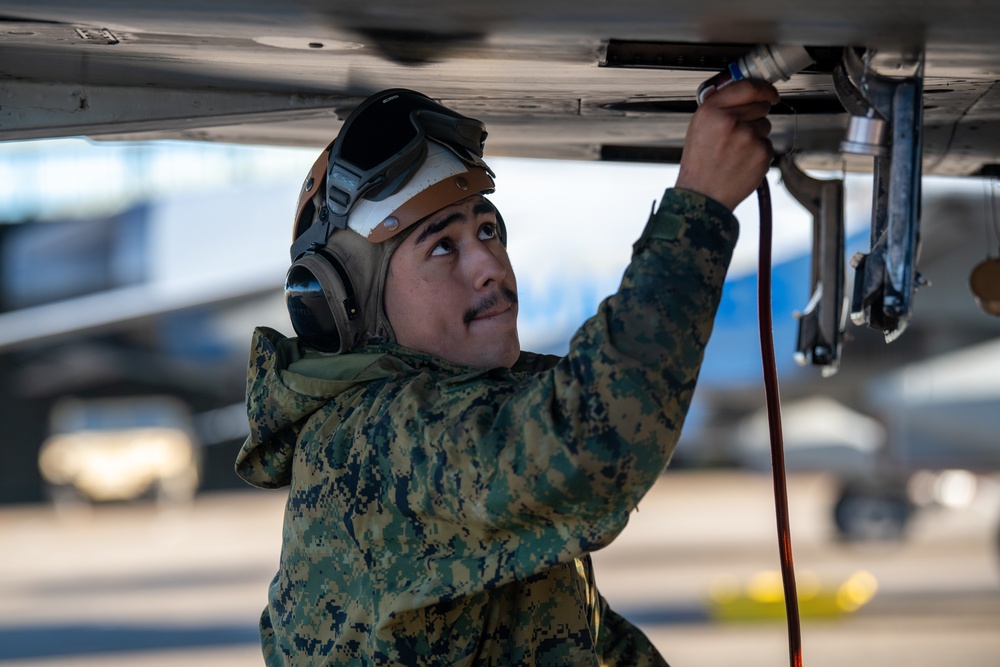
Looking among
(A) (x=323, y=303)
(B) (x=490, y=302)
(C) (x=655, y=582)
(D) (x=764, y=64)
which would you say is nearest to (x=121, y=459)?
(C) (x=655, y=582)

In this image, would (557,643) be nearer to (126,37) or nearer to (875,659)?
(126,37)

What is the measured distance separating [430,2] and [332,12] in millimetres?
129

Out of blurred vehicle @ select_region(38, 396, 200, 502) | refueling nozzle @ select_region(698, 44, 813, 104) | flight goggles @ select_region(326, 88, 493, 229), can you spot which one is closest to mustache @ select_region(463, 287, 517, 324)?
flight goggles @ select_region(326, 88, 493, 229)

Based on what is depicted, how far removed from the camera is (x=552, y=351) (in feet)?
52.6

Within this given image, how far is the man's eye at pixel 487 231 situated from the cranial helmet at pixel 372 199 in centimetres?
5

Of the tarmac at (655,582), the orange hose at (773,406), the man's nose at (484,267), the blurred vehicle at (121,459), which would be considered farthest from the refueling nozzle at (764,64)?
the blurred vehicle at (121,459)

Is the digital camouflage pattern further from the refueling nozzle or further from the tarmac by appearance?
the tarmac

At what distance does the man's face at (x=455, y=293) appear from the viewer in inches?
68.2

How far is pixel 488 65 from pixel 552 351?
14.4 meters

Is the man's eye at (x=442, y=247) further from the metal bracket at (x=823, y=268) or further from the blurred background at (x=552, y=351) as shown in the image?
the blurred background at (x=552, y=351)

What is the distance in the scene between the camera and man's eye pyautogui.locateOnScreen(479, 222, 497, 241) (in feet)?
5.88

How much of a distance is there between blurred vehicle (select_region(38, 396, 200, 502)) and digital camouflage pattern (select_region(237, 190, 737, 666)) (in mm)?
15931

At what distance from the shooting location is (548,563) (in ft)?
4.59

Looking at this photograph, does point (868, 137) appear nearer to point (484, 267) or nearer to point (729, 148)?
point (729, 148)
